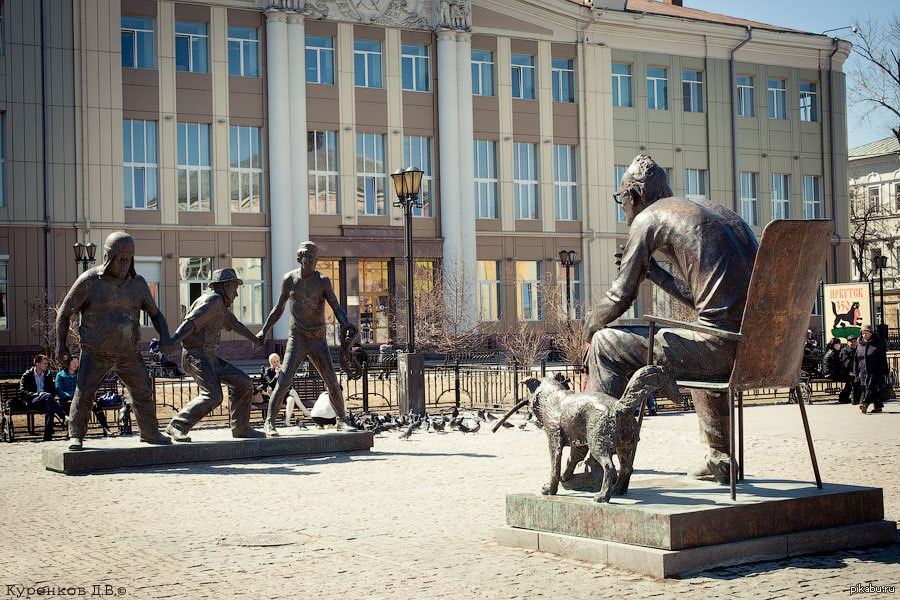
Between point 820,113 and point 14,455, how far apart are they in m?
47.3

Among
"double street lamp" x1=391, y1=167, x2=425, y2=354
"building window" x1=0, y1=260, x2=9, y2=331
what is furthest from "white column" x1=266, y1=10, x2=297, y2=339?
"double street lamp" x1=391, y1=167, x2=425, y2=354

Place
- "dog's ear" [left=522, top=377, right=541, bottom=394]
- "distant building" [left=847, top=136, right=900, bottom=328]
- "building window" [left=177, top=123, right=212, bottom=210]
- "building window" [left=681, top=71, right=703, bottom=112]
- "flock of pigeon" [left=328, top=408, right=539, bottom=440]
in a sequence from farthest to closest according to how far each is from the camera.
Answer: "distant building" [left=847, top=136, right=900, bottom=328] → "building window" [left=681, top=71, right=703, bottom=112] → "building window" [left=177, top=123, right=212, bottom=210] → "flock of pigeon" [left=328, top=408, right=539, bottom=440] → "dog's ear" [left=522, top=377, right=541, bottom=394]

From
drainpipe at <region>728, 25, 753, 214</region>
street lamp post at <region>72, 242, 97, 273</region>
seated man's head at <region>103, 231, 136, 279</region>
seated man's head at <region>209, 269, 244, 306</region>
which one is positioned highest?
drainpipe at <region>728, 25, 753, 214</region>

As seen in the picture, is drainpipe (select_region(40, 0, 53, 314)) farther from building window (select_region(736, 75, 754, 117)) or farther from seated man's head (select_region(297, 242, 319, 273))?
building window (select_region(736, 75, 754, 117))

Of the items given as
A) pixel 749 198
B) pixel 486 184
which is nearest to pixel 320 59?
pixel 486 184

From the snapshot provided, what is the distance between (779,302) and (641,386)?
1046mm

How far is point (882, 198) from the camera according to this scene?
256 ft

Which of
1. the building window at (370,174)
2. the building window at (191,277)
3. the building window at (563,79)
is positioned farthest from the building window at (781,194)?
the building window at (191,277)

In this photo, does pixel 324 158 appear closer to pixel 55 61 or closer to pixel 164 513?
pixel 55 61

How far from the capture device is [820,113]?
181ft

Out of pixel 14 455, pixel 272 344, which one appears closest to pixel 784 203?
pixel 272 344

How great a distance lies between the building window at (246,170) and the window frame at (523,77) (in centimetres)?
1137

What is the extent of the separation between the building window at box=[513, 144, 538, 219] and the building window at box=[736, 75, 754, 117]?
36.5 ft

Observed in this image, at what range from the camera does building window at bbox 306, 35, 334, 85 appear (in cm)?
4344
